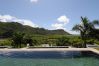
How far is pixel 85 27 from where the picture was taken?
30.2 metres

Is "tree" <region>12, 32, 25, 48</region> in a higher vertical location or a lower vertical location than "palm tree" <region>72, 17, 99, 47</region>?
lower

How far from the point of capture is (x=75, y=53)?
24.3 m

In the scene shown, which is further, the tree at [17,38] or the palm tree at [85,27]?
the tree at [17,38]

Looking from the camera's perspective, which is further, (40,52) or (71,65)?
(40,52)

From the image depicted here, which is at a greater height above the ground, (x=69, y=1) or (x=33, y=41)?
(x=69, y=1)

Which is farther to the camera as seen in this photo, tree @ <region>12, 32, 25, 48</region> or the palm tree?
tree @ <region>12, 32, 25, 48</region>

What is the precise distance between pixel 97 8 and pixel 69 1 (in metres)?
5.69

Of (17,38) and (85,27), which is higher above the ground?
(85,27)

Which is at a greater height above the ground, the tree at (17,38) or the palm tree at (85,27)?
the palm tree at (85,27)

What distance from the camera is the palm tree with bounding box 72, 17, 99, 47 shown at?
29953 millimetres

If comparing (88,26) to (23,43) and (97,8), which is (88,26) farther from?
(23,43)

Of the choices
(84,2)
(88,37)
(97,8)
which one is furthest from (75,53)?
(97,8)

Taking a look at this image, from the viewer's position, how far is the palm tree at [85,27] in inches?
1179

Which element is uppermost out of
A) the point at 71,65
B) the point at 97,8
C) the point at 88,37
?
the point at 97,8
